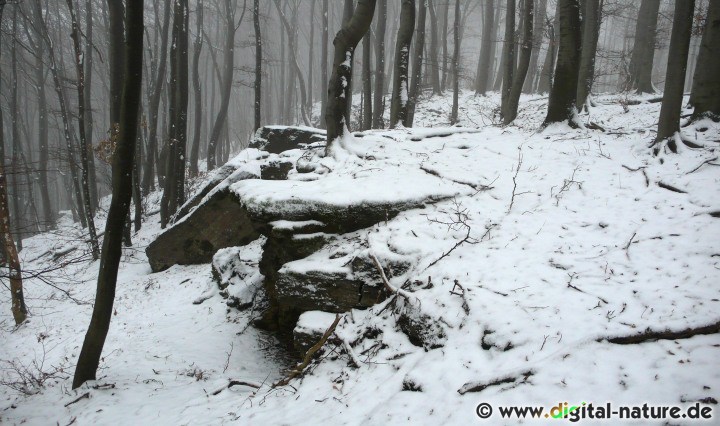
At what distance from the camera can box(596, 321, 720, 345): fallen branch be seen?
2.62 m

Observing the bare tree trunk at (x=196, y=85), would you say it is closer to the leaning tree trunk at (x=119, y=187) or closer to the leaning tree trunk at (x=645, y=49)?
the leaning tree trunk at (x=119, y=187)

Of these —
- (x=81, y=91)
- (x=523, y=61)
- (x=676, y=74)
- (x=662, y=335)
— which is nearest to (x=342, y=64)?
(x=676, y=74)

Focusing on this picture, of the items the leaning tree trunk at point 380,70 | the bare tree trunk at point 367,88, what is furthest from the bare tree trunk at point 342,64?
→ the leaning tree trunk at point 380,70

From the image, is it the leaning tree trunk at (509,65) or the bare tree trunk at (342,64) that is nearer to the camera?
the bare tree trunk at (342,64)

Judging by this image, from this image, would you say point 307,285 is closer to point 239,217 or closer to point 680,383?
point 680,383

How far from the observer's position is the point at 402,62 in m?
9.23

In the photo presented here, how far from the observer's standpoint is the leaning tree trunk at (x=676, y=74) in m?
5.51

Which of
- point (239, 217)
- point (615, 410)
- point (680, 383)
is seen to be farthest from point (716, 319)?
point (239, 217)

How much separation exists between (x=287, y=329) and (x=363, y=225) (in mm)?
1955

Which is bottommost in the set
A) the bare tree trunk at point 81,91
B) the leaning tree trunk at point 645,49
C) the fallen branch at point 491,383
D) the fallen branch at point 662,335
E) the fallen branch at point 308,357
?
the fallen branch at point 308,357

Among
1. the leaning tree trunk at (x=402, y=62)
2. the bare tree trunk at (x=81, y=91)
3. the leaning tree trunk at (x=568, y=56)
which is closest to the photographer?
the leaning tree trunk at (x=568, y=56)

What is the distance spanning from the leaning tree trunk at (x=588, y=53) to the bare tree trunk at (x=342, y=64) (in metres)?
7.69

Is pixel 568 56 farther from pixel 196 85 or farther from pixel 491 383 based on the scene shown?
pixel 196 85

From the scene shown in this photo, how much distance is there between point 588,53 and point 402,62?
6382mm
